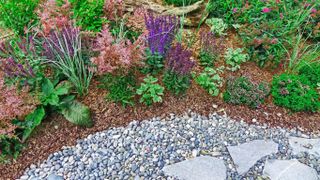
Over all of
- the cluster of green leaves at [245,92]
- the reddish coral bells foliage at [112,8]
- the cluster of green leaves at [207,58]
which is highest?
the reddish coral bells foliage at [112,8]

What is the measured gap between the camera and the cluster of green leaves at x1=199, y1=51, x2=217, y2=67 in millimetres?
3340

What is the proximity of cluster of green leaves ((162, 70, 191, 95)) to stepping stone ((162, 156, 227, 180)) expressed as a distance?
28.7 inches

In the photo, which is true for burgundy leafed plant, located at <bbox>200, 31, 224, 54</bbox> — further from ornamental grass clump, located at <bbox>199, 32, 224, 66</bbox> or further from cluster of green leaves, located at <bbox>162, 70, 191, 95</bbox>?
cluster of green leaves, located at <bbox>162, 70, 191, 95</bbox>

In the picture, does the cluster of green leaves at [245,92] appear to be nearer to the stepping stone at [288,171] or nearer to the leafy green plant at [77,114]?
the stepping stone at [288,171]

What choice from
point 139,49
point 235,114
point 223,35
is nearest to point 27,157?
point 139,49

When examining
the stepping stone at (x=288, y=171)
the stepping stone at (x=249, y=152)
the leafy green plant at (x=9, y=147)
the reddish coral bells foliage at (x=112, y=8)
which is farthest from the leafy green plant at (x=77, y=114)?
the stepping stone at (x=288, y=171)

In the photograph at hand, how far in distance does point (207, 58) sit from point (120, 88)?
1045mm

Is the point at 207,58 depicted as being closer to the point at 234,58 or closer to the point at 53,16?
the point at 234,58

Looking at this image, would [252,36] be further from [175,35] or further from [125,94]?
[125,94]

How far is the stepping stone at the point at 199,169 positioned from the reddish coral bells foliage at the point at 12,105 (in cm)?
126

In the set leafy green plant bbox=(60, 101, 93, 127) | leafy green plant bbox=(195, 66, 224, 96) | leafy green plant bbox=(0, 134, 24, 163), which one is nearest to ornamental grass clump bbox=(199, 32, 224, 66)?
leafy green plant bbox=(195, 66, 224, 96)

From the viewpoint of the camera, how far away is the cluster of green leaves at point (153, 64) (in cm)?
300

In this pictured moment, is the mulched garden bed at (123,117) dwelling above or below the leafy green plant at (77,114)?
below

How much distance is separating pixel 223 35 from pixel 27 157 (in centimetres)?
254
